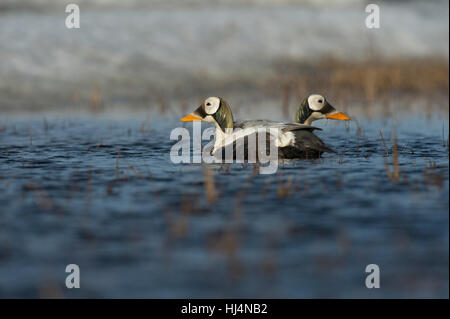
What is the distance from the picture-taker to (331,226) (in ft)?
19.7

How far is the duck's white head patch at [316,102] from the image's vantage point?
11508mm

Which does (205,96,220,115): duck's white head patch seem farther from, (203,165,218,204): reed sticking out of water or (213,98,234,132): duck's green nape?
(203,165,218,204): reed sticking out of water

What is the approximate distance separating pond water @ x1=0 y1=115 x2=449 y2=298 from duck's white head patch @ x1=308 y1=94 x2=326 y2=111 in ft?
4.70

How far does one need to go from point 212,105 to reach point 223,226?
5.11 meters

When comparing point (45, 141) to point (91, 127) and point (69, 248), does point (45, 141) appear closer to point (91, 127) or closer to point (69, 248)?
point (91, 127)

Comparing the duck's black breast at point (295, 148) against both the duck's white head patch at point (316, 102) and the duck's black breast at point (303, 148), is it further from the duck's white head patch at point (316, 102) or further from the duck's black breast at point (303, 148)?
the duck's white head patch at point (316, 102)

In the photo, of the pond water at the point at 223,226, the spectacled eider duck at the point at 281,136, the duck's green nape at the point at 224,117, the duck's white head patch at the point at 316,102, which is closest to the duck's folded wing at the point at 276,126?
the spectacled eider duck at the point at 281,136

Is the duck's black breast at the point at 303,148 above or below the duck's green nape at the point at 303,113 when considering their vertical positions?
below

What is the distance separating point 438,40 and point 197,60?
13.5m

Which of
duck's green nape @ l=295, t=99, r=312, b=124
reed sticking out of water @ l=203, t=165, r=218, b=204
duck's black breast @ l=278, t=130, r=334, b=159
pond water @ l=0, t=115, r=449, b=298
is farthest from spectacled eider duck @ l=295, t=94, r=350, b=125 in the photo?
reed sticking out of water @ l=203, t=165, r=218, b=204

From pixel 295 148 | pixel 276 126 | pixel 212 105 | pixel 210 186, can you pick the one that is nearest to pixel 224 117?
pixel 212 105

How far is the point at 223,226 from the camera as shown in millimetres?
6090

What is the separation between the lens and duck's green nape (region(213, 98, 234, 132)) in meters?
11.0

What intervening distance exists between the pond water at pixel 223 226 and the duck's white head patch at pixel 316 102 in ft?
4.70
